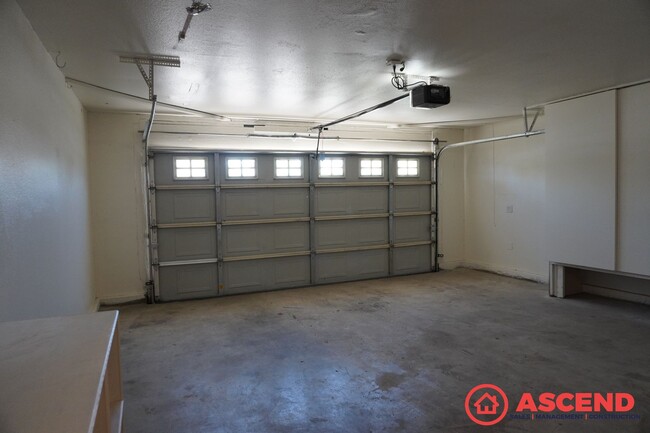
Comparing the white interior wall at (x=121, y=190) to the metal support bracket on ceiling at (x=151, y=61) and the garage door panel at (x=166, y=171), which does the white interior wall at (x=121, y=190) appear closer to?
the garage door panel at (x=166, y=171)

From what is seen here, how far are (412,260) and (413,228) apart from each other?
60cm

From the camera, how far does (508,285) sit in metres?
6.15

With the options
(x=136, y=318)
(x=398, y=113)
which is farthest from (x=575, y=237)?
(x=136, y=318)

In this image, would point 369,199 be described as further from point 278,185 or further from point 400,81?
point 400,81

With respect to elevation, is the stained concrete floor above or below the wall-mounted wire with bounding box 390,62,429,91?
below

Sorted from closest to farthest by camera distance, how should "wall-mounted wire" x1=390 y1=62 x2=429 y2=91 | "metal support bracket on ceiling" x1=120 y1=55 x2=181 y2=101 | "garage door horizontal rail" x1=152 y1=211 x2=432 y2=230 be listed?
"metal support bracket on ceiling" x1=120 y1=55 x2=181 y2=101 → "wall-mounted wire" x1=390 y1=62 x2=429 y2=91 → "garage door horizontal rail" x1=152 y1=211 x2=432 y2=230

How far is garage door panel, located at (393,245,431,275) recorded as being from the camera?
712 cm

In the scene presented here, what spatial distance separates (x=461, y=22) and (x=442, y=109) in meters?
3.02

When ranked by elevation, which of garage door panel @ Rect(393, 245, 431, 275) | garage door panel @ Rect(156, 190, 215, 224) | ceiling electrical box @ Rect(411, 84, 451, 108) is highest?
ceiling electrical box @ Rect(411, 84, 451, 108)

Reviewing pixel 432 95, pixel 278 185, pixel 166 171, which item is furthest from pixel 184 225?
pixel 432 95

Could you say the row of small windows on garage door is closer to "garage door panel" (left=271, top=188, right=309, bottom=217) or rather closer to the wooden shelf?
"garage door panel" (left=271, top=188, right=309, bottom=217)

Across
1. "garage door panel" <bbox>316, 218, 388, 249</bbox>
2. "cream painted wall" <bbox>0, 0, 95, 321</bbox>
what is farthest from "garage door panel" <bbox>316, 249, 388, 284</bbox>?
"cream painted wall" <bbox>0, 0, 95, 321</bbox>

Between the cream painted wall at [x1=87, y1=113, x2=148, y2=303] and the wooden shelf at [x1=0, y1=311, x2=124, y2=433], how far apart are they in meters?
4.32

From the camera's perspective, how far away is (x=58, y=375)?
3.37 ft
